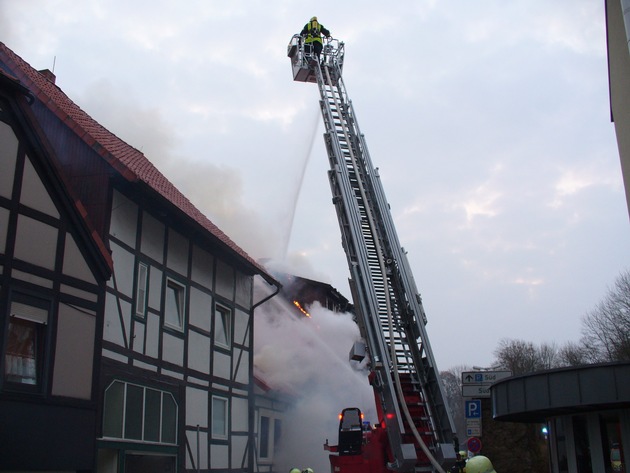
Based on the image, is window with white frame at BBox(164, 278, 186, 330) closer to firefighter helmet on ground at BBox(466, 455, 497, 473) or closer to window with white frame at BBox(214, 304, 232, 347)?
window with white frame at BBox(214, 304, 232, 347)

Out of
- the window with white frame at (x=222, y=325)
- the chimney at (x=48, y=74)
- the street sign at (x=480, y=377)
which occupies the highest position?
the chimney at (x=48, y=74)

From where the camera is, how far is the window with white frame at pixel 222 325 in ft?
48.5

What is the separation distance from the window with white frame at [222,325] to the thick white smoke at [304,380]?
3.19 meters

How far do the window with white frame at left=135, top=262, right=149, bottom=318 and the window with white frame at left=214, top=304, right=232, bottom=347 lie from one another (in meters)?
2.88

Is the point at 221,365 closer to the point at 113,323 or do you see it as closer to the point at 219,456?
the point at 219,456

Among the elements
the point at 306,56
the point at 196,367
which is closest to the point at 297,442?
the point at 196,367

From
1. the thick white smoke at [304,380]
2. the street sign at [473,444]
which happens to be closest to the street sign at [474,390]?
the street sign at [473,444]

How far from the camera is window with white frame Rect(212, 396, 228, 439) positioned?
1416 cm

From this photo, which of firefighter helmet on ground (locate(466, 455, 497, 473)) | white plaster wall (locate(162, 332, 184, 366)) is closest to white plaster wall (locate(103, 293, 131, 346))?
white plaster wall (locate(162, 332, 184, 366))

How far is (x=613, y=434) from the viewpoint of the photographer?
855cm

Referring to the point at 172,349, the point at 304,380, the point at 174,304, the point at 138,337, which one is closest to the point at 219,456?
the point at 172,349

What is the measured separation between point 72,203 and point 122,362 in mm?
2693

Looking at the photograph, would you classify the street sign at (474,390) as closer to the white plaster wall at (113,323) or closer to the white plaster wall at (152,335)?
the white plaster wall at (152,335)

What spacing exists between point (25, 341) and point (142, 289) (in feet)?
9.91
